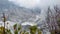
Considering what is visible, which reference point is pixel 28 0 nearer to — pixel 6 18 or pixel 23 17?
pixel 23 17

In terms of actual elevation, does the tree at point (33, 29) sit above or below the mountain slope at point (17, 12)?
below

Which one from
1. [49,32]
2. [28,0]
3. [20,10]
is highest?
[28,0]

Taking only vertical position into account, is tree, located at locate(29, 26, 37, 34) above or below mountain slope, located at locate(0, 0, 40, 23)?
below

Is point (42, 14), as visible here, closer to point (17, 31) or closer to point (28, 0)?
point (28, 0)

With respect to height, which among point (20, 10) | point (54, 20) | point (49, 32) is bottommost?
point (49, 32)

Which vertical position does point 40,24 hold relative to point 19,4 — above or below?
below

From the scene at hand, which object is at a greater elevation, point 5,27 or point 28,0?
point 28,0

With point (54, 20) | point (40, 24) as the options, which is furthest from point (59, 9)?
point (40, 24)

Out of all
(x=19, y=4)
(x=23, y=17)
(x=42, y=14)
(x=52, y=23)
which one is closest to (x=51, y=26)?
(x=52, y=23)

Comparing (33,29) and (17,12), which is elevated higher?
(17,12)
